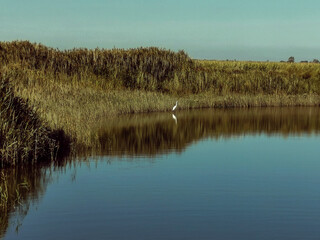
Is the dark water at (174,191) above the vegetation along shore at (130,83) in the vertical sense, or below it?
below

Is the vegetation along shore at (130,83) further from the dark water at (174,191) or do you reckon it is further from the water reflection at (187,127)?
the dark water at (174,191)

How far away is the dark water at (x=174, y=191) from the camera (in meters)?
9.38

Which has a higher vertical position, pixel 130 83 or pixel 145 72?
pixel 145 72

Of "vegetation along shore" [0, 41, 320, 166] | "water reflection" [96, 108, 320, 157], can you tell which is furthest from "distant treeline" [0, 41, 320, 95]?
"water reflection" [96, 108, 320, 157]

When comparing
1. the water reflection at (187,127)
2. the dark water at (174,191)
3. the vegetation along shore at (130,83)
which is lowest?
the dark water at (174,191)

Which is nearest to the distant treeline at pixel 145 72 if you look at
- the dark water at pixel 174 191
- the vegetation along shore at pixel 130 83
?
the vegetation along shore at pixel 130 83

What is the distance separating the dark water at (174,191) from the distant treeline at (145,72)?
13012 mm

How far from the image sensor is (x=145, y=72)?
37219 millimetres

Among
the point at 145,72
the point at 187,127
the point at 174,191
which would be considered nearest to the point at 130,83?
the point at 145,72

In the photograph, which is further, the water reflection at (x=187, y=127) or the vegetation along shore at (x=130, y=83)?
the vegetation along shore at (x=130, y=83)

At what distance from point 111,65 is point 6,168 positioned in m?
22.9

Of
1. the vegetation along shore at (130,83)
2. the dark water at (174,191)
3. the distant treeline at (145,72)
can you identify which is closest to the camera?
the dark water at (174,191)

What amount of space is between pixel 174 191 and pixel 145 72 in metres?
25.4

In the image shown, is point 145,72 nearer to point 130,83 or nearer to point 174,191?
point 130,83
